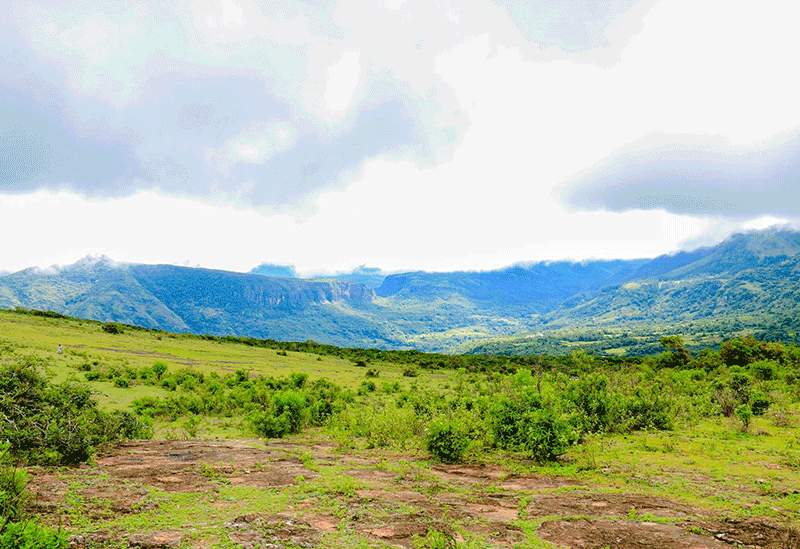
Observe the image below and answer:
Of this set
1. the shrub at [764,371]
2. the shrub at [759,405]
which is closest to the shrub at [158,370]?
the shrub at [759,405]

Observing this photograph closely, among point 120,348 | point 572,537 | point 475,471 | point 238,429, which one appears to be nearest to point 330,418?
point 238,429

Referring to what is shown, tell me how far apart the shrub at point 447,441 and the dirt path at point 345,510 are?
54.3 inches

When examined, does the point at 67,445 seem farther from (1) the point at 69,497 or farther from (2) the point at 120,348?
(2) the point at 120,348

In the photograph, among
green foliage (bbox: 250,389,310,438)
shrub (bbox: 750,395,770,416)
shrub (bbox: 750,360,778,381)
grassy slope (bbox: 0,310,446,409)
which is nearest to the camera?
green foliage (bbox: 250,389,310,438)

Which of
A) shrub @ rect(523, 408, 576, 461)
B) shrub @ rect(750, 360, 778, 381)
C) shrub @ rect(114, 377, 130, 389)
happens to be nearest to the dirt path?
shrub @ rect(523, 408, 576, 461)

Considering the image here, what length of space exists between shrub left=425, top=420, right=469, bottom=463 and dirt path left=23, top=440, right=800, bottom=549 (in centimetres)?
138

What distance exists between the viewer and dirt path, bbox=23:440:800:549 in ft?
29.3

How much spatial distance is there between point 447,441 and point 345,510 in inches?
283

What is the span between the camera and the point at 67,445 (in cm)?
1348

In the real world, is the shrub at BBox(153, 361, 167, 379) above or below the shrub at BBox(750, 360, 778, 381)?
below

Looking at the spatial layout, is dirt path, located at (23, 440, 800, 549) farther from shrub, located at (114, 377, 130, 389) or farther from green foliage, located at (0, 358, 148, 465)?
shrub, located at (114, 377, 130, 389)

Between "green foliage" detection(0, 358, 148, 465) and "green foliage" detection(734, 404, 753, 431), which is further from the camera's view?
"green foliage" detection(734, 404, 753, 431)

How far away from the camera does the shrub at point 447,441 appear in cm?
1708

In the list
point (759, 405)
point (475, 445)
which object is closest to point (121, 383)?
point (475, 445)
